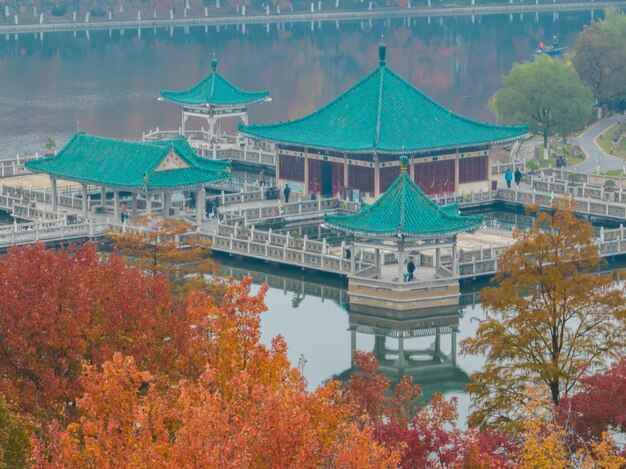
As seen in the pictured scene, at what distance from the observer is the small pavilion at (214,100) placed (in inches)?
3848

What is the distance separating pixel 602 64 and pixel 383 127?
32.7m

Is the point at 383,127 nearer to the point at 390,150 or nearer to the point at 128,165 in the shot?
the point at 390,150

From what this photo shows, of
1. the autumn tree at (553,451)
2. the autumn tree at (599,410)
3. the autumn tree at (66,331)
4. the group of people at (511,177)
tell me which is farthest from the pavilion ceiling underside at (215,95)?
the autumn tree at (553,451)

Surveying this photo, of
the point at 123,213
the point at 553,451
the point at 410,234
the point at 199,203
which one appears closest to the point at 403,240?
the point at 410,234

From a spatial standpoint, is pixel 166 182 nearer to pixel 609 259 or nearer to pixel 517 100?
pixel 609 259

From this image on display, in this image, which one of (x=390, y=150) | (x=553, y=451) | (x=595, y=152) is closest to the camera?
(x=553, y=451)

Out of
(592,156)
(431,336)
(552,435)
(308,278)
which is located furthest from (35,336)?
(592,156)

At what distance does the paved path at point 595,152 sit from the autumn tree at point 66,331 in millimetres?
51954

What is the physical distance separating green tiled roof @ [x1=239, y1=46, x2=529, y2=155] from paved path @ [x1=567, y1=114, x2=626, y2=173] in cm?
929

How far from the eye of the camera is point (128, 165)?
74750 millimetres

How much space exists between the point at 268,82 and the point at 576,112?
65.7 metres

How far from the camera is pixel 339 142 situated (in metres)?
80.9

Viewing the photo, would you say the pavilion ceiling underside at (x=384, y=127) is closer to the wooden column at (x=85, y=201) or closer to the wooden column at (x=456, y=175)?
the wooden column at (x=456, y=175)

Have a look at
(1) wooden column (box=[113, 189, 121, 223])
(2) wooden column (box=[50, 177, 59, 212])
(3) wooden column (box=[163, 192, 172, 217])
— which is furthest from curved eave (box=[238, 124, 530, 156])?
(2) wooden column (box=[50, 177, 59, 212])
